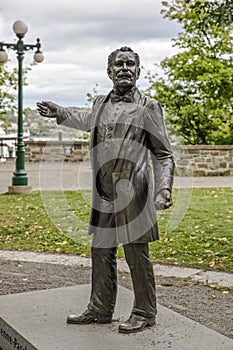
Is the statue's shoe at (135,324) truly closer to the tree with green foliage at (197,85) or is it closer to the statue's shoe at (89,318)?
the statue's shoe at (89,318)

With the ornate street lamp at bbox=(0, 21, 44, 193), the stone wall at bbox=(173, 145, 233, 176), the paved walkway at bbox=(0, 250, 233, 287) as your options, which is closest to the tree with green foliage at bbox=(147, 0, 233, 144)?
the stone wall at bbox=(173, 145, 233, 176)

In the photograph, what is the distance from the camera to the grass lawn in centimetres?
791

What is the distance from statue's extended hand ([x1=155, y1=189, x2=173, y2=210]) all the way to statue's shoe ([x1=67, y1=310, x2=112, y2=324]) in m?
0.92

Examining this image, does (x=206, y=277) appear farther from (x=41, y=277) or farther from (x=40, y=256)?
(x=40, y=256)

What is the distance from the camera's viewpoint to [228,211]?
38.2 ft

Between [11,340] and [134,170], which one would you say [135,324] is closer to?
[11,340]

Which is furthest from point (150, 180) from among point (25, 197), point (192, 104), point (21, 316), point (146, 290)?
point (192, 104)

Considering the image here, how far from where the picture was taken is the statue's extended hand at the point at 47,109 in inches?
161

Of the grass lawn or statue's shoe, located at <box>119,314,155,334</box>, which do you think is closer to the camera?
statue's shoe, located at <box>119,314,155,334</box>

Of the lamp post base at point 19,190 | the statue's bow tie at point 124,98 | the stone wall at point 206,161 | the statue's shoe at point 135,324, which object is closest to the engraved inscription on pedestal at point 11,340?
the statue's shoe at point 135,324

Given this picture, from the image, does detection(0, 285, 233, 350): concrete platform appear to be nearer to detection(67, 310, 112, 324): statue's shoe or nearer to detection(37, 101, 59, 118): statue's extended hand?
detection(67, 310, 112, 324): statue's shoe

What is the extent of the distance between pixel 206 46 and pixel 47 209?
1045cm

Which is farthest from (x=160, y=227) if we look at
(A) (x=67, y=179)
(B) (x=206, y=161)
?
(B) (x=206, y=161)

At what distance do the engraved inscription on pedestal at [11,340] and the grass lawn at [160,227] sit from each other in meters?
2.78
